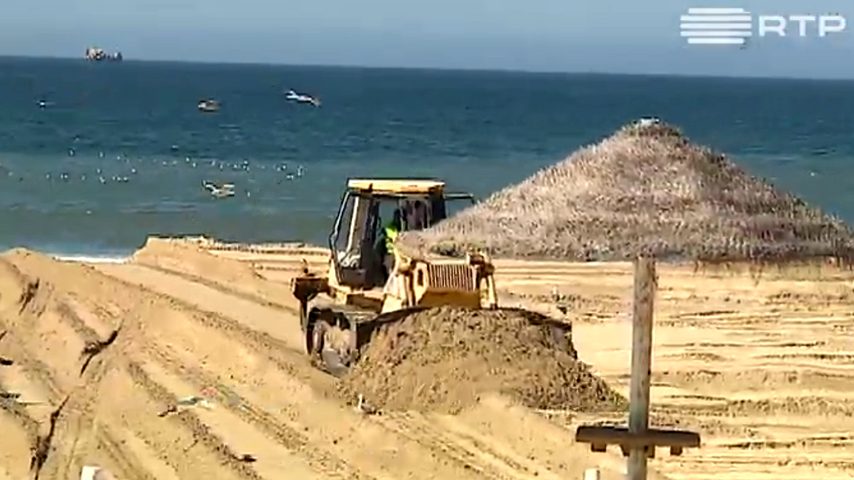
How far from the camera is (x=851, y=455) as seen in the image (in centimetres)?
1284

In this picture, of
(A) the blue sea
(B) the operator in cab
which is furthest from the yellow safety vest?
(A) the blue sea

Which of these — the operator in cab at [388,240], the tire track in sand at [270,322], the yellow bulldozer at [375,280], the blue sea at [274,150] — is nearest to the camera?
the tire track in sand at [270,322]

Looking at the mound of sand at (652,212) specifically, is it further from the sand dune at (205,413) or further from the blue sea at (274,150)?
the blue sea at (274,150)

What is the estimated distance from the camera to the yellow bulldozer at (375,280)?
1453cm

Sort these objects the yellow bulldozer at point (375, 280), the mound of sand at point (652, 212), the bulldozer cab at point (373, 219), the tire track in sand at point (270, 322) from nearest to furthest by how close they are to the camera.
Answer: the mound of sand at point (652, 212), the tire track in sand at point (270, 322), the yellow bulldozer at point (375, 280), the bulldozer cab at point (373, 219)

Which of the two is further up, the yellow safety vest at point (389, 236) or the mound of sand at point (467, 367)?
the yellow safety vest at point (389, 236)

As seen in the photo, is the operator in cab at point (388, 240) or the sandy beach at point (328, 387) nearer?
the sandy beach at point (328, 387)

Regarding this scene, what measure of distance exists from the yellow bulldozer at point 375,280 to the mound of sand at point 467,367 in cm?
15

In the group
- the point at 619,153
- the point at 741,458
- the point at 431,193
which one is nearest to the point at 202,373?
the point at 431,193

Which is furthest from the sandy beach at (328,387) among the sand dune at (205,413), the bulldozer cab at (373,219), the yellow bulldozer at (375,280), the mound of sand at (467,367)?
the bulldozer cab at (373,219)

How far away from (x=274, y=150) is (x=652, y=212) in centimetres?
5017

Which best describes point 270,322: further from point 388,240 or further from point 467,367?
point 467,367

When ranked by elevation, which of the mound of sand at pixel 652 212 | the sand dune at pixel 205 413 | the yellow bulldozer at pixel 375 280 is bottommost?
the sand dune at pixel 205 413

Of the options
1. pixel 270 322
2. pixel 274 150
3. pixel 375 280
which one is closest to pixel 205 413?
pixel 375 280
